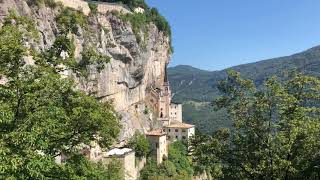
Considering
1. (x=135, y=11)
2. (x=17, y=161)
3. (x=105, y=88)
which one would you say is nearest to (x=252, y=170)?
(x=17, y=161)

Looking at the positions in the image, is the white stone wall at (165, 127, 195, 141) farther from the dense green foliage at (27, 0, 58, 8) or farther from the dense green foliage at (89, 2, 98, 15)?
the dense green foliage at (27, 0, 58, 8)

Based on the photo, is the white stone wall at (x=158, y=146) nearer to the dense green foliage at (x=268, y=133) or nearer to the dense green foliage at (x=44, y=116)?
the dense green foliage at (x=268, y=133)

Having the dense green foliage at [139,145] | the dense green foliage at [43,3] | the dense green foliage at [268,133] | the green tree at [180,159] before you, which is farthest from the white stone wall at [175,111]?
the dense green foliage at [268,133]

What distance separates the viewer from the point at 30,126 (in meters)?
13.2

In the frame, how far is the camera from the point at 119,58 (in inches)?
2445

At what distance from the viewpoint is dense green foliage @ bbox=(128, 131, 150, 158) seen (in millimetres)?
62662

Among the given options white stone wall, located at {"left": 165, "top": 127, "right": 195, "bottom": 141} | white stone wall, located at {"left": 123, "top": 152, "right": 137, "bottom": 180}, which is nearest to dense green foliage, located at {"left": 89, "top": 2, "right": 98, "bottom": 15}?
white stone wall, located at {"left": 123, "top": 152, "right": 137, "bottom": 180}

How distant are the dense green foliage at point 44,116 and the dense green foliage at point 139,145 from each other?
4526 centimetres

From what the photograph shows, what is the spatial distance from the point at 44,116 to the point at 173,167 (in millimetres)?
55908

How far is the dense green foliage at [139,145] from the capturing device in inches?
2467

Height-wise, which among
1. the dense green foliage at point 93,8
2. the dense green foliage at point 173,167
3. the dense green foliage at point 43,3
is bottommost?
the dense green foliage at point 173,167

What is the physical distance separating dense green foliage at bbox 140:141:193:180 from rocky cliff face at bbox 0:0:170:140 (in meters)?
5.86

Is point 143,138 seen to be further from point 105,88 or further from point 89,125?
point 89,125

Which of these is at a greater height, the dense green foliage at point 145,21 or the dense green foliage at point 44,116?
the dense green foliage at point 145,21
